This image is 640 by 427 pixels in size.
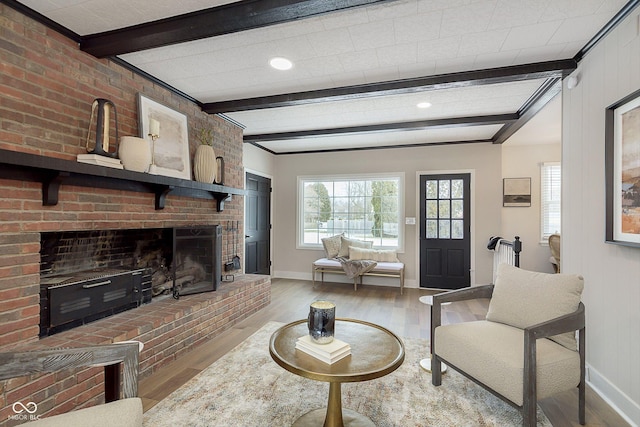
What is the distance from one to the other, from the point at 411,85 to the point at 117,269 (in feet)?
10.0

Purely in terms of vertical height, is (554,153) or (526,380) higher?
(554,153)

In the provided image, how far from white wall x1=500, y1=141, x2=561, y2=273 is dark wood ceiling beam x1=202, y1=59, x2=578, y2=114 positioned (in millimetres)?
2756

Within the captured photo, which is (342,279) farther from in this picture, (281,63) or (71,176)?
(71,176)

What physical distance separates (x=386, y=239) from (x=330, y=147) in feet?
6.34

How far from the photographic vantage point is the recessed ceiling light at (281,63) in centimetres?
253

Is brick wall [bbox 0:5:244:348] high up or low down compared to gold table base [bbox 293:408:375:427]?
up

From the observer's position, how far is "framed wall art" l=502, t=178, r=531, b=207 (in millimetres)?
5047

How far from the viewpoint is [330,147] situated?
561 centimetres

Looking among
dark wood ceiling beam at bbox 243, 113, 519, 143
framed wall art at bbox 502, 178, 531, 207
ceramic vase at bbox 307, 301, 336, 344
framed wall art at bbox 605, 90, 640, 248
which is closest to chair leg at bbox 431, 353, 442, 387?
ceramic vase at bbox 307, 301, 336, 344

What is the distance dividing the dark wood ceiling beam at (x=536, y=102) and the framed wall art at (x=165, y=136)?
3515 millimetres

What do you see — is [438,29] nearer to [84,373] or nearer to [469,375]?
[469,375]

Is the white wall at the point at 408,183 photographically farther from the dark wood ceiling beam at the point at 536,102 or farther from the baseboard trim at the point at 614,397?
the baseboard trim at the point at 614,397

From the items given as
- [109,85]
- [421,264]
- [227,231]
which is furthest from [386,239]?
[109,85]

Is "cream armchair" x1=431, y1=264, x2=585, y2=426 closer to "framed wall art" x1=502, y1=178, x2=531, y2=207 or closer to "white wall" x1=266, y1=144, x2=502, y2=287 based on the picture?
"white wall" x1=266, y1=144, x2=502, y2=287
